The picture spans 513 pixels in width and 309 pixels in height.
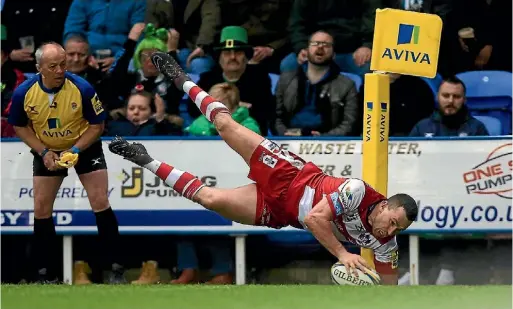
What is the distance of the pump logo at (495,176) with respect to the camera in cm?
1155

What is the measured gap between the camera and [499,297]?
852 centimetres

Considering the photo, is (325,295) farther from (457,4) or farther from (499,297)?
(457,4)

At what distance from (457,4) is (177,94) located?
2.86m

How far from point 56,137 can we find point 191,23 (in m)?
2.68

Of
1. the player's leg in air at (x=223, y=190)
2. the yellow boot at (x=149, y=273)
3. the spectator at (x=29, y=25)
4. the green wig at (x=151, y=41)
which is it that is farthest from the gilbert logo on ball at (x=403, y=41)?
the spectator at (x=29, y=25)

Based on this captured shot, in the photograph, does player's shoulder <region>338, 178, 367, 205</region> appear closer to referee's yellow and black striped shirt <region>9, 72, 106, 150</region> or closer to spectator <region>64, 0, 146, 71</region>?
referee's yellow and black striped shirt <region>9, 72, 106, 150</region>

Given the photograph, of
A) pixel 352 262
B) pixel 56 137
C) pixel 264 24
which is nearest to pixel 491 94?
pixel 264 24

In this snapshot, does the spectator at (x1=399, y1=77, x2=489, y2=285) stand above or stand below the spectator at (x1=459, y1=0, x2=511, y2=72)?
A: below

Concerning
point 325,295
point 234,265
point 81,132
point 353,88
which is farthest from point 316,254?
point 325,295

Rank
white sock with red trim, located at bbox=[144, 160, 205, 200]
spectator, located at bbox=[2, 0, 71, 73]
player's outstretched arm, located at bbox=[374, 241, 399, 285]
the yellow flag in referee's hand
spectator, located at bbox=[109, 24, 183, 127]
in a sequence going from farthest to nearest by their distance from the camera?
spectator, located at bbox=[2, 0, 71, 73]
spectator, located at bbox=[109, 24, 183, 127]
the yellow flag in referee's hand
white sock with red trim, located at bbox=[144, 160, 205, 200]
player's outstretched arm, located at bbox=[374, 241, 399, 285]

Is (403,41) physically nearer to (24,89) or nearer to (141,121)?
(24,89)

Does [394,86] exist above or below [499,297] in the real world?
above

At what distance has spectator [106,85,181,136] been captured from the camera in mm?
12195

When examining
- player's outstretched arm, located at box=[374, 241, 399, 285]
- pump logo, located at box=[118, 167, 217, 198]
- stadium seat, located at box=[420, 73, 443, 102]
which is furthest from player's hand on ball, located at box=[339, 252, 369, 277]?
stadium seat, located at box=[420, 73, 443, 102]
